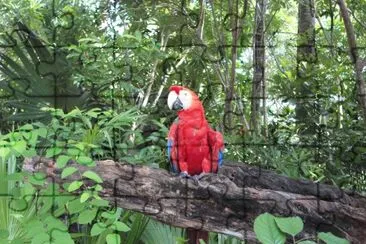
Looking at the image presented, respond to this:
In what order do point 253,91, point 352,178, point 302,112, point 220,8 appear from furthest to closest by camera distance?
point 220,8, point 253,91, point 302,112, point 352,178

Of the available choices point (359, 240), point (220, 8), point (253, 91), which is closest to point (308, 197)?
point (359, 240)

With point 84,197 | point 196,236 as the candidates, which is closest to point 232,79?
point 196,236

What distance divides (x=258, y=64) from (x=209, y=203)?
3.96 feet

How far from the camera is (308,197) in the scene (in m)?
1.36

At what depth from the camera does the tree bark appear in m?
1.24

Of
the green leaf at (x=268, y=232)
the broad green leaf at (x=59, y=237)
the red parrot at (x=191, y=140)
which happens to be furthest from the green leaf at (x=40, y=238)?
the red parrot at (x=191, y=140)

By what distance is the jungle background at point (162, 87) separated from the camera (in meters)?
1.78

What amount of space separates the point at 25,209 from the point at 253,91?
1.35 metres

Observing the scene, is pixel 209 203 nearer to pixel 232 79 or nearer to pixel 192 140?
pixel 192 140

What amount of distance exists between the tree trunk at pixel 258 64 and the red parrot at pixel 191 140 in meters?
0.63

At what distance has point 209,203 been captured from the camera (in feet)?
4.17

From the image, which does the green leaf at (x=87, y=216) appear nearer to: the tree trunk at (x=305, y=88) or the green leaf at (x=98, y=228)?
the green leaf at (x=98, y=228)

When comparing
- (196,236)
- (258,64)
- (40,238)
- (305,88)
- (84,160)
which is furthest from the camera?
(258,64)

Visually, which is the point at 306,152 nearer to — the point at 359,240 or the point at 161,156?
the point at 161,156
